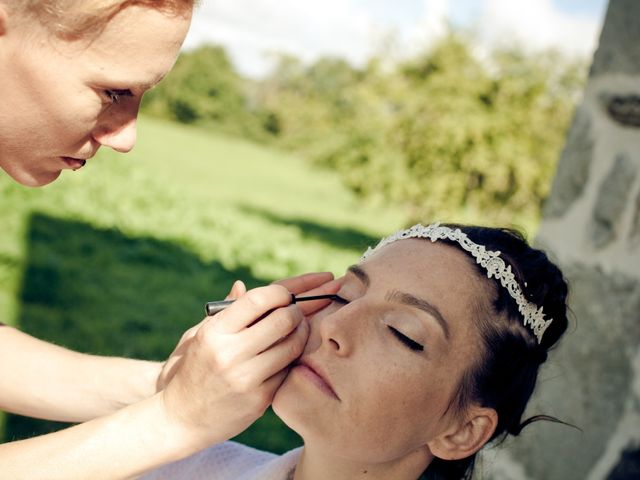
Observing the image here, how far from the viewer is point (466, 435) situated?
1587 mm

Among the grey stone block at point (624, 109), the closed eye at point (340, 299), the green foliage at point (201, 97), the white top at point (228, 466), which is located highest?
the grey stone block at point (624, 109)

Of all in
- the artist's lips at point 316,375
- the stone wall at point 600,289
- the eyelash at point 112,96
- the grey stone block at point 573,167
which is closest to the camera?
the artist's lips at point 316,375

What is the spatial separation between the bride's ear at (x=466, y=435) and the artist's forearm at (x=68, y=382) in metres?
0.77

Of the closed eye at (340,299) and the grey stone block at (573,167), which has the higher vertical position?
the grey stone block at (573,167)

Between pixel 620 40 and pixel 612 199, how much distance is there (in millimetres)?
531

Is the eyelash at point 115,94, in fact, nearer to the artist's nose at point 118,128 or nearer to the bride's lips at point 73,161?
the artist's nose at point 118,128

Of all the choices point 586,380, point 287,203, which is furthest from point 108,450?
point 287,203

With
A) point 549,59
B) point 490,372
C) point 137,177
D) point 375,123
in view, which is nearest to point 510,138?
point 549,59

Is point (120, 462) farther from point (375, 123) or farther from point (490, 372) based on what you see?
point (375, 123)

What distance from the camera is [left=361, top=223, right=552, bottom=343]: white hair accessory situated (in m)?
1.59

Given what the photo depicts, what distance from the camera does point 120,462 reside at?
129 centimetres

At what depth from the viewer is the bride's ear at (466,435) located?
1.57m

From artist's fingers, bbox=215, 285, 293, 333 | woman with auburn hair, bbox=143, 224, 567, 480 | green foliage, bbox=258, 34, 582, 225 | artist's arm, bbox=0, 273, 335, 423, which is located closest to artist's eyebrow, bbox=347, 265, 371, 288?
woman with auburn hair, bbox=143, 224, 567, 480

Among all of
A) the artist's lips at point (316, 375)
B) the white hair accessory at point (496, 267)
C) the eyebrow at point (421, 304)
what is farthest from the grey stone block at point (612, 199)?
the artist's lips at point (316, 375)
